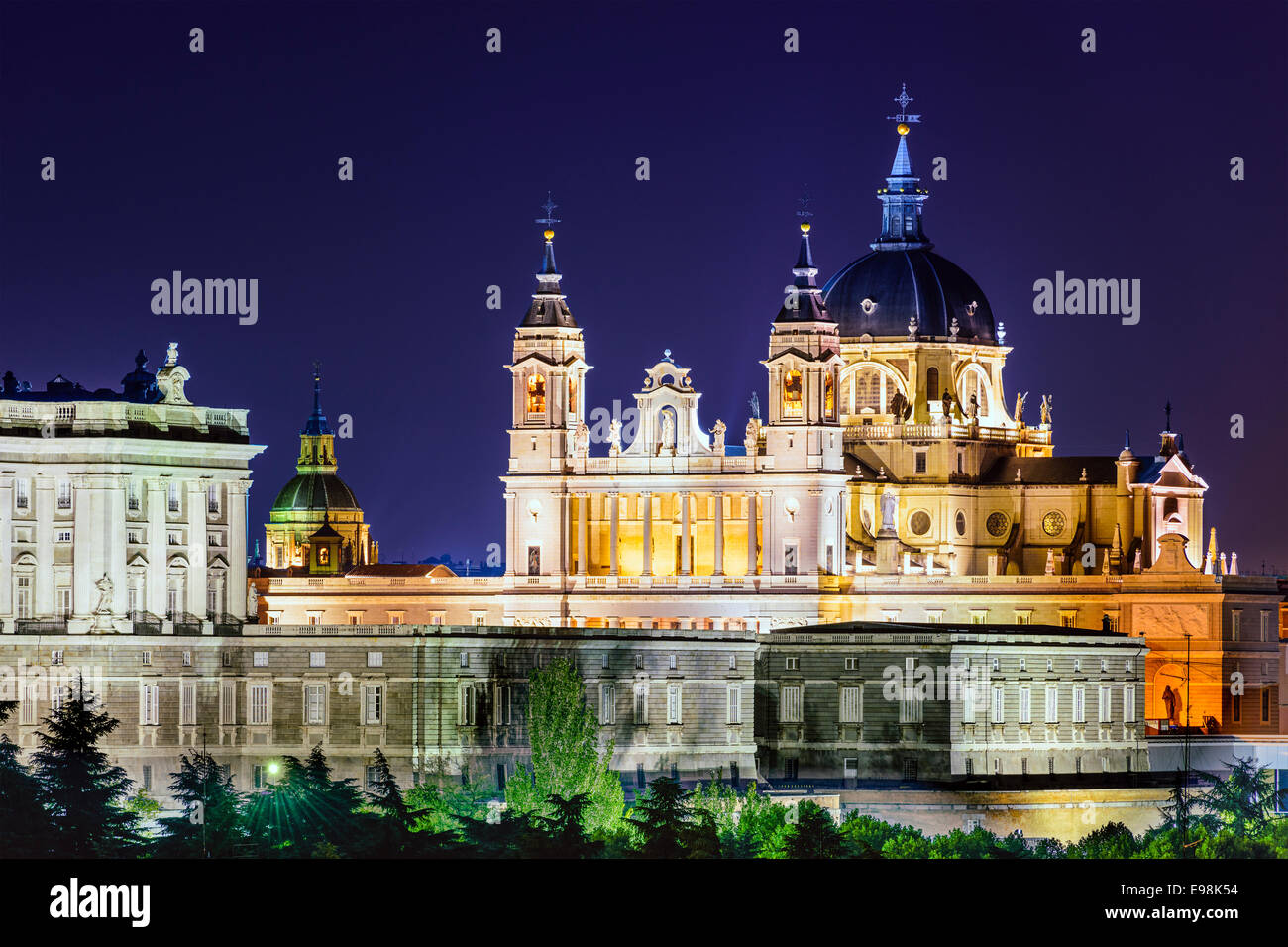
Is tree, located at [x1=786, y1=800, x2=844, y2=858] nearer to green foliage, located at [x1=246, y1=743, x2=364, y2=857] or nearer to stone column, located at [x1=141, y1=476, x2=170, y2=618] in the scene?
green foliage, located at [x1=246, y1=743, x2=364, y2=857]

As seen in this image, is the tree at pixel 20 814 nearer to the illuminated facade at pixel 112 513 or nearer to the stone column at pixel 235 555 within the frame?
the illuminated facade at pixel 112 513

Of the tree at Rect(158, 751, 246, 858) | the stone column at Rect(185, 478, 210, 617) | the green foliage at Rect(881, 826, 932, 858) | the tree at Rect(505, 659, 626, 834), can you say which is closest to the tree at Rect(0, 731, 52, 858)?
the tree at Rect(158, 751, 246, 858)

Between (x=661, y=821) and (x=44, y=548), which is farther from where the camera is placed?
(x=44, y=548)

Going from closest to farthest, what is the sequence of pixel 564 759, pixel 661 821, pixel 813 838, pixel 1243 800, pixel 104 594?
1. pixel 813 838
2. pixel 661 821
3. pixel 564 759
4. pixel 104 594
5. pixel 1243 800

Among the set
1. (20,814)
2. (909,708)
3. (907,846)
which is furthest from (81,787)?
(909,708)

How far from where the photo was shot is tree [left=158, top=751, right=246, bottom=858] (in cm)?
15038

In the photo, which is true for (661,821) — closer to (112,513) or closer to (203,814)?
(203,814)

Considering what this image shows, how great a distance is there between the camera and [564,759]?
16688cm

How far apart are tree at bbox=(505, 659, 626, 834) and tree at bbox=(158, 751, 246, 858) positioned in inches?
427

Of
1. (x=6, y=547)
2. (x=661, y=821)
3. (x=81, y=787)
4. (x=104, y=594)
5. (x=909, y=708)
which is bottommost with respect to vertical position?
(x=661, y=821)

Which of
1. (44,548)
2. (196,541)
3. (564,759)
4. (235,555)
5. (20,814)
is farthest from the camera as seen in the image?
(235,555)

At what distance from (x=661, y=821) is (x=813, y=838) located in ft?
18.4

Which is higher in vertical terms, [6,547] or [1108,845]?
[6,547]
